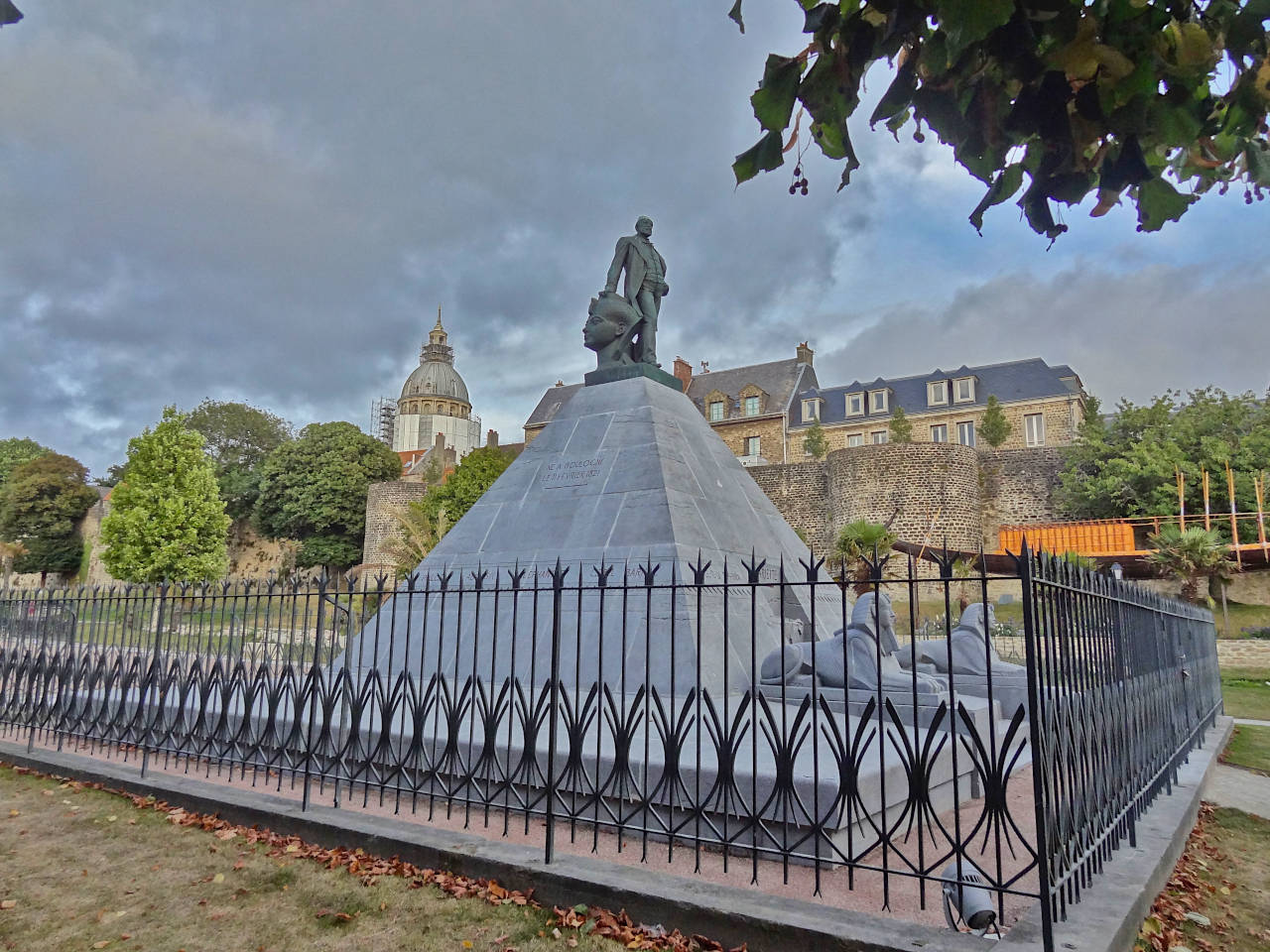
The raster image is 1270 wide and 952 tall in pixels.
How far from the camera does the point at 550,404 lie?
147 ft

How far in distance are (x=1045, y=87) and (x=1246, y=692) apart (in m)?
14.5

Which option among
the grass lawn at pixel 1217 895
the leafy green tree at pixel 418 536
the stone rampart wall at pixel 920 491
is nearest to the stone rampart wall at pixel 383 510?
the leafy green tree at pixel 418 536

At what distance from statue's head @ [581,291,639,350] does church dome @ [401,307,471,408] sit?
7519 centimetres

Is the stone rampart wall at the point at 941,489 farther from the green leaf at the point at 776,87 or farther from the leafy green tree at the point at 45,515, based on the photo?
the leafy green tree at the point at 45,515

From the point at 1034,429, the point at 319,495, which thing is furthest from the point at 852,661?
the point at 319,495

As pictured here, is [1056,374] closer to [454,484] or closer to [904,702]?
[454,484]

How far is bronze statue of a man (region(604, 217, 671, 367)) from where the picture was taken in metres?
8.70

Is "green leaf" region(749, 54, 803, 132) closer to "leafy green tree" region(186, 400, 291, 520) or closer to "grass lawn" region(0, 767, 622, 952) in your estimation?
"grass lawn" region(0, 767, 622, 952)

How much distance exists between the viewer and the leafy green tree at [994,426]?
104 ft

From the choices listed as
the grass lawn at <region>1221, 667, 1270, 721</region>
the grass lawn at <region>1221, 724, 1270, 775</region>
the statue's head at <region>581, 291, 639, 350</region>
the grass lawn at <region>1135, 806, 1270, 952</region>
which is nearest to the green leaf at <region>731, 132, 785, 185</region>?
the grass lawn at <region>1135, 806, 1270, 952</region>

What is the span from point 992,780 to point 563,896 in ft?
5.58

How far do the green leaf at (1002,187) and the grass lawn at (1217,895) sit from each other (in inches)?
105

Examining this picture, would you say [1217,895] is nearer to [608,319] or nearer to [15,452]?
[608,319]

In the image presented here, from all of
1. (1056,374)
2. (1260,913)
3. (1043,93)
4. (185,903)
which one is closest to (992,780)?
(1260,913)
